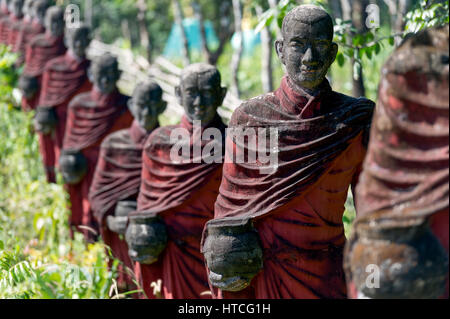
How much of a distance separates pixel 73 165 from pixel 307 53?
15.1ft

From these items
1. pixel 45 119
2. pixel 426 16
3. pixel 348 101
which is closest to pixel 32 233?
pixel 45 119

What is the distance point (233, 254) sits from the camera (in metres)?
4.03

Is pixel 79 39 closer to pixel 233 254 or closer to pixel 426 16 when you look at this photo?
pixel 426 16

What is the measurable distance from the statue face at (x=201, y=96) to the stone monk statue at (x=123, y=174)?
113 cm

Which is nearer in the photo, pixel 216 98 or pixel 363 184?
pixel 363 184

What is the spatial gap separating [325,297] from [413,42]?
69.8 inches

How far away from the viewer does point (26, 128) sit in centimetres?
1127

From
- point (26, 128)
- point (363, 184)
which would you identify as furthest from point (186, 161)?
point (26, 128)

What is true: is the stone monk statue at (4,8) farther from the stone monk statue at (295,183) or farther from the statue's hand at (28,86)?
the stone monk statue at (295,183)

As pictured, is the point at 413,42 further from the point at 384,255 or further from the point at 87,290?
the point at 87,290

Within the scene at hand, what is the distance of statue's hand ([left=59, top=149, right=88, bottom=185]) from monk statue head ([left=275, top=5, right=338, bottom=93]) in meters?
4.47

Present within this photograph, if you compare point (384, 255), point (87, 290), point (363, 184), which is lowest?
point (87, 290)

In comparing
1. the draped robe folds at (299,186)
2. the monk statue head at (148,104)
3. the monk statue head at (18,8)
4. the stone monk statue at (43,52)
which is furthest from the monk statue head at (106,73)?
the monk statue head at (18,8)

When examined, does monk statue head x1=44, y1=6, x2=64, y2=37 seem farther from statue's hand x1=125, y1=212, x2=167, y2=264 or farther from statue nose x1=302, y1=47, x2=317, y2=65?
statue nose x1=302, y1=47, x2=317, y2=65
